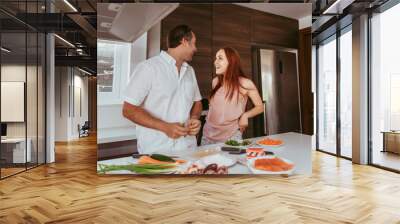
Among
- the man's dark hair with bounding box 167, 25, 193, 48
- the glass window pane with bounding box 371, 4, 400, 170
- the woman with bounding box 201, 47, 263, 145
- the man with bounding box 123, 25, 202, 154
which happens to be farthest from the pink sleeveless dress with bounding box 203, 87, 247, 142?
the glass window pane with bounding box 371, 4, 400, 170

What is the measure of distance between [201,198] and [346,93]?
4958 millimetres

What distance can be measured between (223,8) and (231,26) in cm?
31

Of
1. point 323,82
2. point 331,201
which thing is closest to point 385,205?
point 331,201

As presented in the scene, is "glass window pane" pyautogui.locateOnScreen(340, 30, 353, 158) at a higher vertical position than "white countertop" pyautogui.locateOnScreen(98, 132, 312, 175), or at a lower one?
higher

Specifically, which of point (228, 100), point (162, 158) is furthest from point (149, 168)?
point (228, 100)

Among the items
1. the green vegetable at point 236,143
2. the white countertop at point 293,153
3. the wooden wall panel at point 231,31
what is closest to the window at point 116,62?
the wooden wall panel at point 231,31

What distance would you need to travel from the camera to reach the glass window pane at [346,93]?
25.7ft

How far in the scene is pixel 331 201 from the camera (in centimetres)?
433

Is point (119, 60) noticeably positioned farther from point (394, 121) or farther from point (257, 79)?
point (394, 121)

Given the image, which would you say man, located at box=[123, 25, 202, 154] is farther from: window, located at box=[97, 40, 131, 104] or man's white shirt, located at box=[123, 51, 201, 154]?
window, located at box=[97, 40, 131, 104]

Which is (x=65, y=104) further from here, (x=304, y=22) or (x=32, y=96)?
(x=304, y=22)

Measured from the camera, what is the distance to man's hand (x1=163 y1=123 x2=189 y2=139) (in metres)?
5.75

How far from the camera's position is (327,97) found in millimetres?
9117

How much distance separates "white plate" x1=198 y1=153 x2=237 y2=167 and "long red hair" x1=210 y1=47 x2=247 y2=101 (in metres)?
0.93
